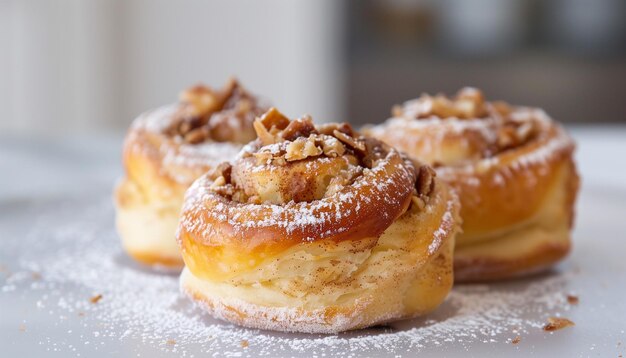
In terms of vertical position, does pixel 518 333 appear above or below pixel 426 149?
below

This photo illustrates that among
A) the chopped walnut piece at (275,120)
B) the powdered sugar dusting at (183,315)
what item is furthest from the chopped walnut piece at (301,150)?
the powdered sugar dusting at (183,315)

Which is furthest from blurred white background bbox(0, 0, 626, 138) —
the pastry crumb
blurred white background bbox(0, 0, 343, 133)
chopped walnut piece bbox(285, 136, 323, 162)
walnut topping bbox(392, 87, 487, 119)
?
chopped walnut piece bbox(285, 136, 323, 162)

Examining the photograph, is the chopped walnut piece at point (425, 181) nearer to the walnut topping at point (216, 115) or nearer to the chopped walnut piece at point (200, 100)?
the walnut topping at point (216, 115)

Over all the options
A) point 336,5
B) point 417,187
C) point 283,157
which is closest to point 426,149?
point 417,187

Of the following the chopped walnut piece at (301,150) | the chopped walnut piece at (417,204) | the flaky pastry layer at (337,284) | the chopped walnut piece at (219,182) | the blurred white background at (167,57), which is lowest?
the blurred white background at (167,57)

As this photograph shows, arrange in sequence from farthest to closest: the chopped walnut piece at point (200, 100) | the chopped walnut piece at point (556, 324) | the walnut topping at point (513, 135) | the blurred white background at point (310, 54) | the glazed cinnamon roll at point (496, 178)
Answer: the blurred white background at point (310, 54) → the chopped walnut piece at point (200, 100) → the walnut topping at point (513, 135) → the glazed cinnamon roll at point (496, 178) → the chopped walnut piece at point (556, 324)

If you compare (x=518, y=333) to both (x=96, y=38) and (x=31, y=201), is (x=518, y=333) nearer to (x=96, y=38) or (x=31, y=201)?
(x=31, y=201)

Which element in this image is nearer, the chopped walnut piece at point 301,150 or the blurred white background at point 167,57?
the chopped walnut piece at point 301,150

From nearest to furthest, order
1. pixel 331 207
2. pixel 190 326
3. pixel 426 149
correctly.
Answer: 1. pixel 331 207
2. pixel 190 326
3. pixel 426 149
